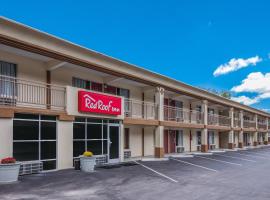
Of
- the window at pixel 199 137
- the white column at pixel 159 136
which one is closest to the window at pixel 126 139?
the white column at pixel 159 136

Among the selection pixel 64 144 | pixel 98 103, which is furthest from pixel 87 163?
pixel 98 103

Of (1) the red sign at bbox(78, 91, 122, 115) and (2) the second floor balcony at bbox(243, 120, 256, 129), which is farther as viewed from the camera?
(2) the second floor balcony at bbox(243, 120, 256, 129)

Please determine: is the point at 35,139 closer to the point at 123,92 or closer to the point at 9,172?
the point at 9,172

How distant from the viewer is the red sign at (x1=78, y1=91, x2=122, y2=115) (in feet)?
51.9

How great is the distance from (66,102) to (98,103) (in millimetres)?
2088

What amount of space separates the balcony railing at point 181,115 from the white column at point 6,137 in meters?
15.0

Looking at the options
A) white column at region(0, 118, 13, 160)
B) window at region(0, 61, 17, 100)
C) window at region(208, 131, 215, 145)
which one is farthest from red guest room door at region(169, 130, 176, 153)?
white column at region(0, 118, 13, 160)

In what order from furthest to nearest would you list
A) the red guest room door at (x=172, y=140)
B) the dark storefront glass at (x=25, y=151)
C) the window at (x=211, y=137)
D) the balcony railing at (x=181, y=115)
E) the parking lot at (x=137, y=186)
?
the window at (x=211, y=137) → the red guest room door at (x=172, y=140) → the balcony railing at (x=181, y=115) → the dark storefront glass at (x=25, y=151) → the parking lot at (x=137, y=186)

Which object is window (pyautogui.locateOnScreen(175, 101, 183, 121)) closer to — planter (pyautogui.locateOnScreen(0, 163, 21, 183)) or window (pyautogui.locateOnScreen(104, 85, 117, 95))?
window (pyautogui.locateOnScreen(104, 85, 117, 95))

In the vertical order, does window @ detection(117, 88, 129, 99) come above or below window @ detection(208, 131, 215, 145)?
above

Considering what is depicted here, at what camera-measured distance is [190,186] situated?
11.3 metres

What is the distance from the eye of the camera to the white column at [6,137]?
12.5 m

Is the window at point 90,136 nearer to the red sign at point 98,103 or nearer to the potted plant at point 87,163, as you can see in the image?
the red sign at point 98,103

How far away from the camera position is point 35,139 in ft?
46.0
